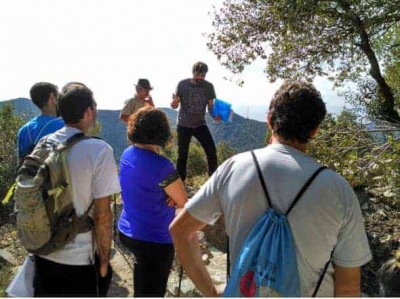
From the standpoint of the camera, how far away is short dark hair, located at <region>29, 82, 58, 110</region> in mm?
3408

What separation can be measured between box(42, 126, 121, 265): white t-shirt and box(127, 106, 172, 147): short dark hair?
1.99 ft

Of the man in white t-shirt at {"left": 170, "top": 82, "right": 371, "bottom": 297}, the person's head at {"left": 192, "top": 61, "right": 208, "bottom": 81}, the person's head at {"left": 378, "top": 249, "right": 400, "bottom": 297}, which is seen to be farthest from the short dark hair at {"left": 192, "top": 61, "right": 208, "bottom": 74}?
the man in white t-shirt at {"left": 170, "top": 82, "right": 371, "bottom": 297}

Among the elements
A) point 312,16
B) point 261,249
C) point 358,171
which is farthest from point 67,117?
point 312,16

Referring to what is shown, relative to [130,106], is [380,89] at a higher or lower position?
higher

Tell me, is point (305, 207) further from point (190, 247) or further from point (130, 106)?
point (130, 106)

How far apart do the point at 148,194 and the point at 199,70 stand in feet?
12.4

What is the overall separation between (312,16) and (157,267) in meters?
8.66

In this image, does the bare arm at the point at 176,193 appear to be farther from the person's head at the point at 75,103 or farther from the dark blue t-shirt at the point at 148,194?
the person's head at the point at 75,103

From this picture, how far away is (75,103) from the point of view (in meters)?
2.67

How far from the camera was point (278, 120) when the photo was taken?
6.36 feet

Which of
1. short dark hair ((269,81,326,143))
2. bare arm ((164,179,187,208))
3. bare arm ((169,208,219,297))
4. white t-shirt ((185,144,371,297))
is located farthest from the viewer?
bare arm ((164,179,187,208))

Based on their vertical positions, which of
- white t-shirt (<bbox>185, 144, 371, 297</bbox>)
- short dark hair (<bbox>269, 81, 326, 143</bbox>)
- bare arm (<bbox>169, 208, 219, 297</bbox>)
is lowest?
bare arm (<bbox>169, 208, 219, 297</bbox>)

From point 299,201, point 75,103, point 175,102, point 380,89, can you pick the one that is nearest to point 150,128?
point 75,103

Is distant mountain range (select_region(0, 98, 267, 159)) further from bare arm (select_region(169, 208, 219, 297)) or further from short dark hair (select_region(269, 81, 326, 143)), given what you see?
short dark hair (select_region(269, 81, 326, 143))
